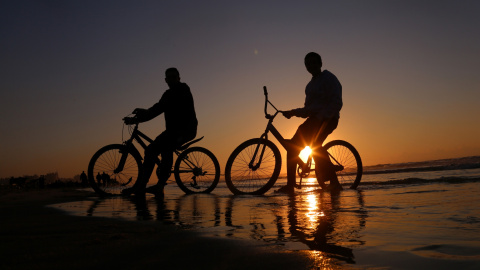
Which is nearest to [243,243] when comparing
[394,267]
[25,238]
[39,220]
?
[394,267]

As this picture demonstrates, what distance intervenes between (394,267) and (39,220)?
8.86ft

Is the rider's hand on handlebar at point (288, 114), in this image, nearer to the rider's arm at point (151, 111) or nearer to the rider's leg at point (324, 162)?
the rider's leg at point (324, 162)

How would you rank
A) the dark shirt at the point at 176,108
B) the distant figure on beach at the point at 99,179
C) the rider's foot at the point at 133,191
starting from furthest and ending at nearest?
1. the dark shirt at the point at 176,108
2. the distant figure on beach at the point at 99,179
3. the rider's foot at the point at 133,191

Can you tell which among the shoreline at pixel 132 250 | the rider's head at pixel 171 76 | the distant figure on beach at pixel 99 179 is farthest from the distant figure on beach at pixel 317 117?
the shoreline at pixel 132 250

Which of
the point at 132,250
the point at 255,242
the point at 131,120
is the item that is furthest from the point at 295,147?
the point at 132,250

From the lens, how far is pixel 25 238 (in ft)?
→ 7.18

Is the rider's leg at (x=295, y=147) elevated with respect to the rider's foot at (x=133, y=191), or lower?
elevated

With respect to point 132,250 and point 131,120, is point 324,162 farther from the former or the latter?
point 132,250

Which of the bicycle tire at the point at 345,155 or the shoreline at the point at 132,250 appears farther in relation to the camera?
the bicycle tire at the point at 345,155

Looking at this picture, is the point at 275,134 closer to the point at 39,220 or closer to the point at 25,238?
the point at 39,220

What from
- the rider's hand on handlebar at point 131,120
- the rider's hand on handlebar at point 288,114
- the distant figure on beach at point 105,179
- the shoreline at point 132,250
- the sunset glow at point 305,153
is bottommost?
the shoreline at point 132,250

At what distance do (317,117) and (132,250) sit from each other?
550 centimetres

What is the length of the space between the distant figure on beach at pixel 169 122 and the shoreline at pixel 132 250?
15.1 ft

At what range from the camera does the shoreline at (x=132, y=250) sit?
1.58m
